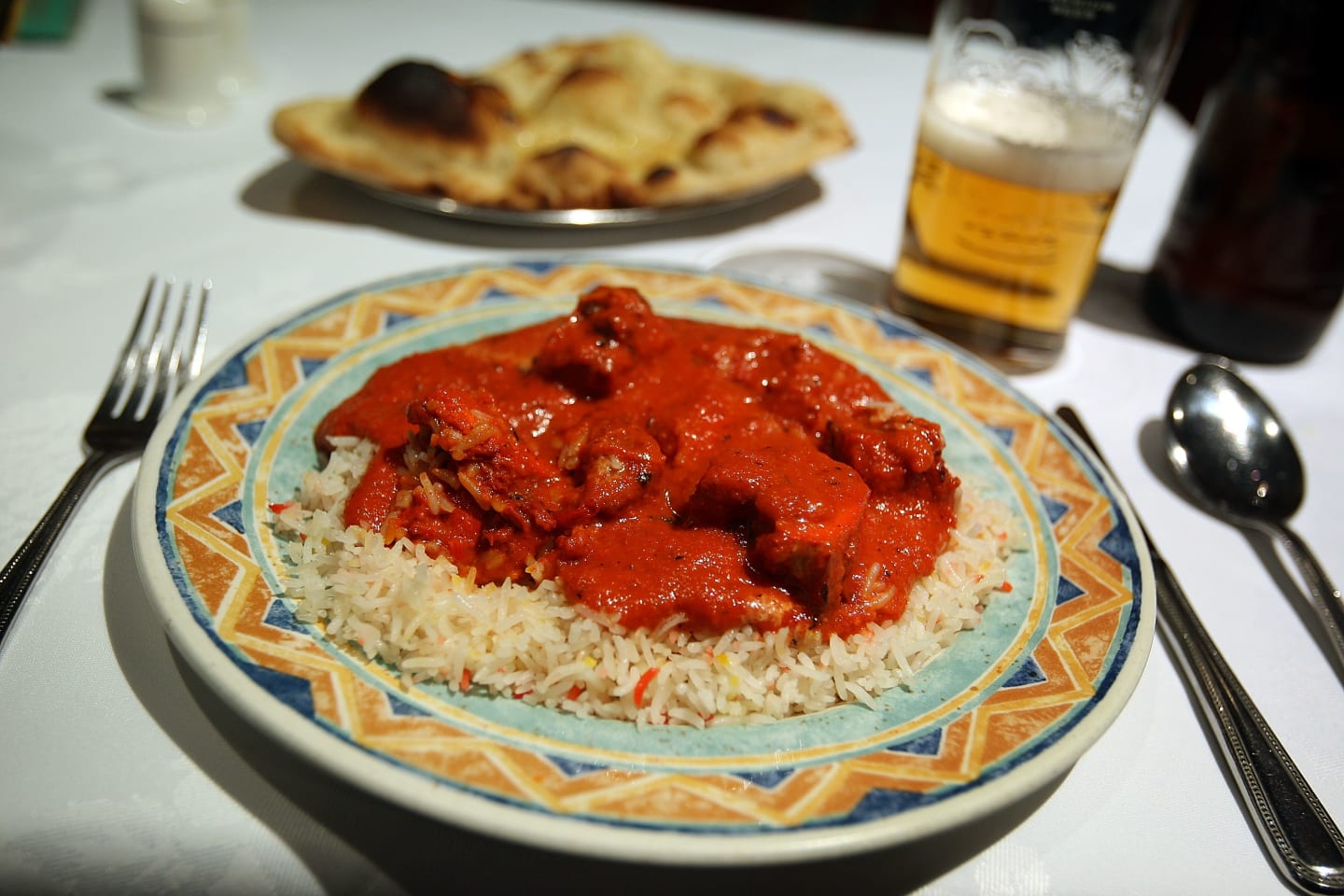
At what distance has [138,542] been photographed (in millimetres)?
1840

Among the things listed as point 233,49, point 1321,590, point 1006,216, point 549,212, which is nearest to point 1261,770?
point 1321,590

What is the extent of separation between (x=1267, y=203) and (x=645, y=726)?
9.44 ft

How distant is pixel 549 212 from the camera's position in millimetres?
3594

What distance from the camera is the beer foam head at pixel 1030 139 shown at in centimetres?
305

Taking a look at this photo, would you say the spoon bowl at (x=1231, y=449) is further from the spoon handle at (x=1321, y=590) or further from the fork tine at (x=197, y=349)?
the fork tine at (x=197, y=349)

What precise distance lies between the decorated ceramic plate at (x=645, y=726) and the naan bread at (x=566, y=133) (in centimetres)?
120

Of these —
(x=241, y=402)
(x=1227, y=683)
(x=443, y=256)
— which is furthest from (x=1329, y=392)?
(x=241, y=402)

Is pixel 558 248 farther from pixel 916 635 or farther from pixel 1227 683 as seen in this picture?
pixel 1227 683

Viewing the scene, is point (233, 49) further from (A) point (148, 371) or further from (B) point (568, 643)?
(B) point (568, 643)

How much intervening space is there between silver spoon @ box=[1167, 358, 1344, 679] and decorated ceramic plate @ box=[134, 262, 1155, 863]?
2.05ft

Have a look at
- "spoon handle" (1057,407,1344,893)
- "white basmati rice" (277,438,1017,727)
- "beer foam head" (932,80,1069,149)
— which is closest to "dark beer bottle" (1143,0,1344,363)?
"beer foam head" (932,80,1069,149)

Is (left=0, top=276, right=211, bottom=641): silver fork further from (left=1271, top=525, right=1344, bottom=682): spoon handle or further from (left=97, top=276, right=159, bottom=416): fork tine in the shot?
(left=1271, top=525, right=1344, bottom=682): spoon handle

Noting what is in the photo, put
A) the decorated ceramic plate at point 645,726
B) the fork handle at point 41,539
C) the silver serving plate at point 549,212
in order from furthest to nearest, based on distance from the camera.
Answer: the silver serving plate at point 549,212
the fork handle at point 41,539
the decorated ceramic plate at point 645,726

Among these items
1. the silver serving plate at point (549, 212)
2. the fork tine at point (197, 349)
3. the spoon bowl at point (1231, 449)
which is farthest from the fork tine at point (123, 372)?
the spoon bowl at point (1231, 449)
